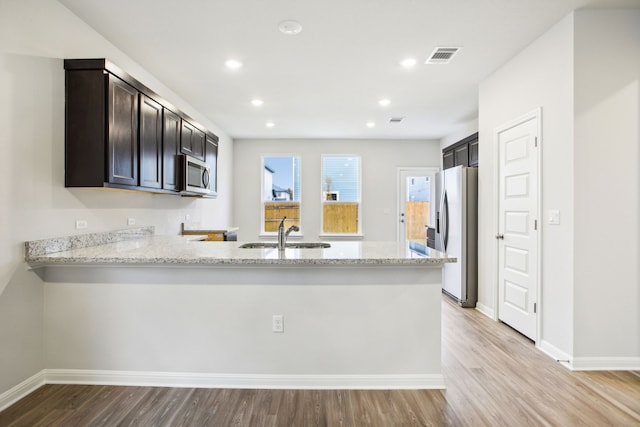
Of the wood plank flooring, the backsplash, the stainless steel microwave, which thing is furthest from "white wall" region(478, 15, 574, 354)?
the backsplash

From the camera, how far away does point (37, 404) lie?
204cm

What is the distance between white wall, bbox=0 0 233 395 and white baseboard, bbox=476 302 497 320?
12.9 ft

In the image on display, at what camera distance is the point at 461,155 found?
17.6 feet

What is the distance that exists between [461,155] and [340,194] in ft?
8.17

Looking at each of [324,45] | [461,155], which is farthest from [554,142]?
[461,155]

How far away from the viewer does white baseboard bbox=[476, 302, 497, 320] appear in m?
3.63

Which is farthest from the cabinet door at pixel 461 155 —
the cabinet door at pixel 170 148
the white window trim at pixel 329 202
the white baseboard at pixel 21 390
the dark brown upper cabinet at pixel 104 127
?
the white baseboard at pixel 21 390

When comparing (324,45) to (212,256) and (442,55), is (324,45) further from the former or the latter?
(212,256)

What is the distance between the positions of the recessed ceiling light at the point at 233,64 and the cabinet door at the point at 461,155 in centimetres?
349

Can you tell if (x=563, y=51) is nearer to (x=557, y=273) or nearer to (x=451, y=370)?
(x=557, y=273)

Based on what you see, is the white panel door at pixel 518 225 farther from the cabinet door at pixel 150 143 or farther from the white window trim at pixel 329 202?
the white window trim at pixel 329 202

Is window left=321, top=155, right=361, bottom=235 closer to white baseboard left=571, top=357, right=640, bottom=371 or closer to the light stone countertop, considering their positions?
the light stone countertop

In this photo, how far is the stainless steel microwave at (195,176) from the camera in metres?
3.63

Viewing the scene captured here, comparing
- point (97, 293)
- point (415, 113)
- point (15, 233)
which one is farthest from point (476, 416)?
point (415, 113)
